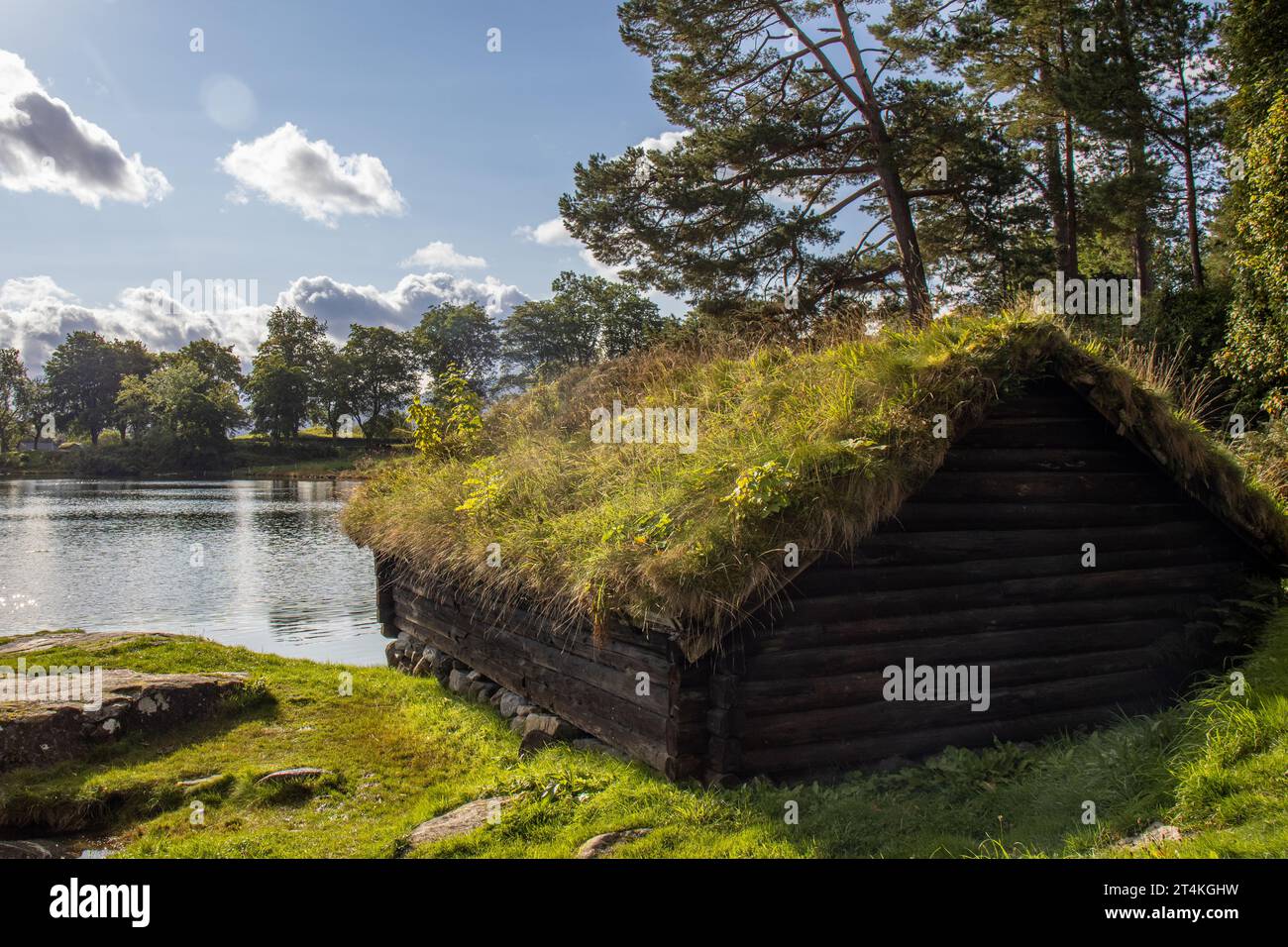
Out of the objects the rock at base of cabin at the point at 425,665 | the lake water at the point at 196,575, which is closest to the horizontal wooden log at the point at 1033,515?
the rock at base of cabin at the point at 425,665

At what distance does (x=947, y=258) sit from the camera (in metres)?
22.3

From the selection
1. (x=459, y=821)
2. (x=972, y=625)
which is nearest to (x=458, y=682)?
(x=459, y=821)

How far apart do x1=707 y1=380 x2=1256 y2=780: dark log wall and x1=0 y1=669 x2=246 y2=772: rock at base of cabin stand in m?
7.11

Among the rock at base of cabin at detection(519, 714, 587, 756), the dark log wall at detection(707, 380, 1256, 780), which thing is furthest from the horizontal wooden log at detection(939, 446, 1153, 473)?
the rock at base of cabin at detection(519, 714, 587, 756)

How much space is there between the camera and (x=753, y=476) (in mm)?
6629

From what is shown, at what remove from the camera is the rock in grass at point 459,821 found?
621 cm

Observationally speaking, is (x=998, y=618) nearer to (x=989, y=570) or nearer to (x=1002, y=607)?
(x=1002, y=607)

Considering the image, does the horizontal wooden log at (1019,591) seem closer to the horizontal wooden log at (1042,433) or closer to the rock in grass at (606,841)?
the horizontal wooden log at (1042,433)

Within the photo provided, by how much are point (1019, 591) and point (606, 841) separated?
4.51 metres

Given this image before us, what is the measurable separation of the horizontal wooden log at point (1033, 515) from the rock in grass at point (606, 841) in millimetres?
3386

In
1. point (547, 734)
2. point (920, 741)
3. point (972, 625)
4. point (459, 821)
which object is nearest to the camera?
point (459, 821)

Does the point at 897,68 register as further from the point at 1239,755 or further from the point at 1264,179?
the point at 1239,755
